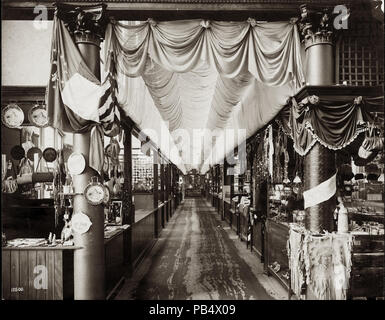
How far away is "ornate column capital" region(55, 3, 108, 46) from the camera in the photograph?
453 cm

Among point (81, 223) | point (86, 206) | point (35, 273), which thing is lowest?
point (35, 273)

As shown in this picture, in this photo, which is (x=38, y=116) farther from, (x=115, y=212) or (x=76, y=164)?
(x=115, y=212)

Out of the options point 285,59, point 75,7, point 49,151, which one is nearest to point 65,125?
point 49,151

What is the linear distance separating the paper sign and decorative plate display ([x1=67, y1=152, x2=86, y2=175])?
554 millimetres

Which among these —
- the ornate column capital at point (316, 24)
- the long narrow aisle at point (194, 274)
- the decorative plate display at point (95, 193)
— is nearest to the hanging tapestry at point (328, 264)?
the long narrow aisle at point (194, 274)

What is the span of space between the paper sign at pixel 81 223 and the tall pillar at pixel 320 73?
9.59 feet

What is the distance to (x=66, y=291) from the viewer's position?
15.1 ft

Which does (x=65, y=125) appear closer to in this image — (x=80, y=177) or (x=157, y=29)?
(x=80, y=177)

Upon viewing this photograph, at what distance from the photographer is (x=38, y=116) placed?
4910 mm

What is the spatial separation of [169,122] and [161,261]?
11.7 ft

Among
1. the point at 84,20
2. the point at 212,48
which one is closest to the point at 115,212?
the point at 84,20

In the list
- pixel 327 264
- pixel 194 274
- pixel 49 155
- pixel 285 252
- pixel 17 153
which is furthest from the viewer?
pixel 194 274

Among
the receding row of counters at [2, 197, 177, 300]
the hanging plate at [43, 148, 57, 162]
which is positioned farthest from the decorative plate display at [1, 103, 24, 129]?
the receding row of counters at [2, 197, 177, 300]

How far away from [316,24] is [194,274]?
4883 millimetres
